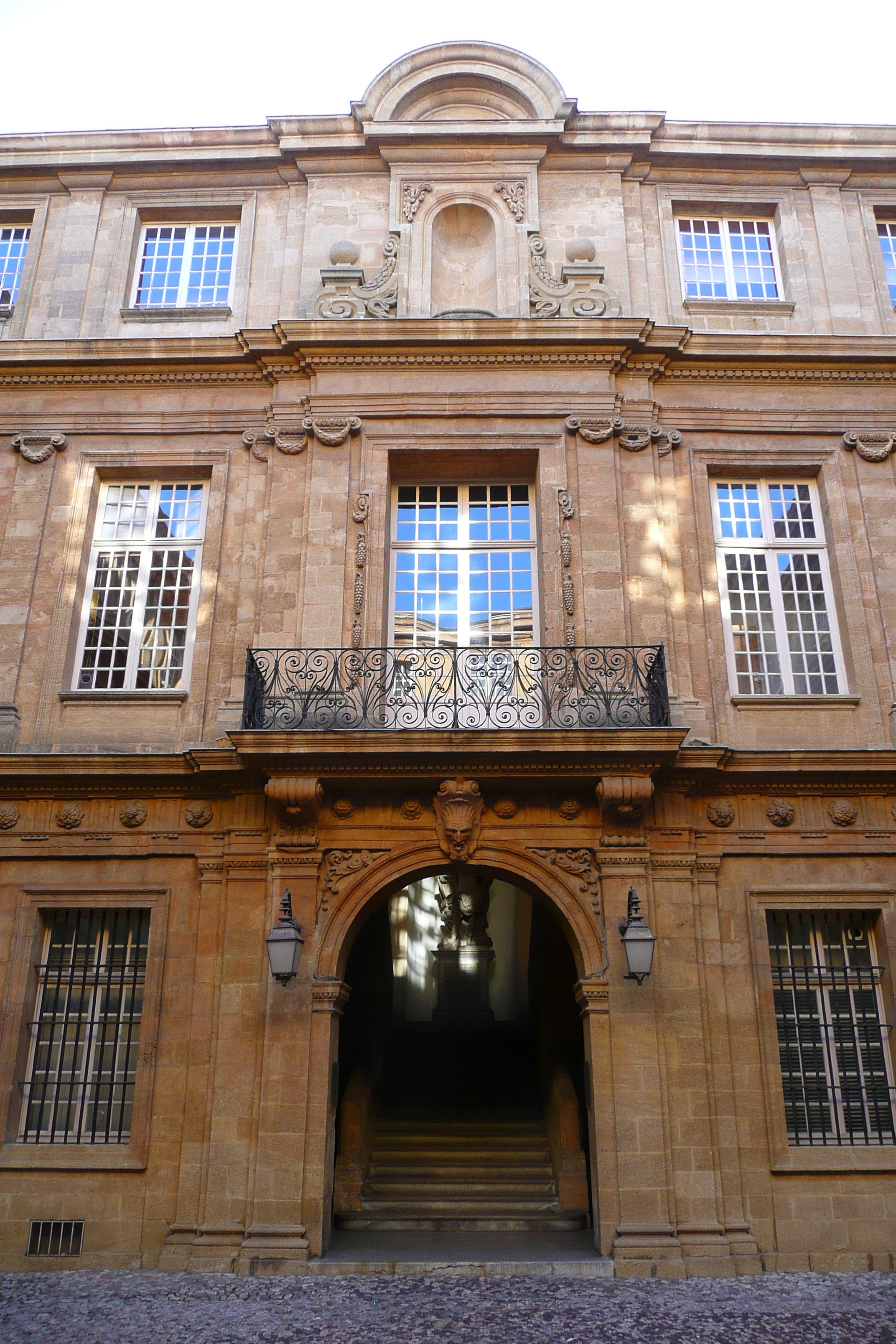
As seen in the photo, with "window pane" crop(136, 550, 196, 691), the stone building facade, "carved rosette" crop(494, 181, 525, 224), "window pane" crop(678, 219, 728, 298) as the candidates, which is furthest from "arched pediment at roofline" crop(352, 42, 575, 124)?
"window pane" crop(136, 550, 196, 691)

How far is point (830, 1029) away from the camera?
9891 millimetres

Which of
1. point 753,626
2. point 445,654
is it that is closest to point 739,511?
point 753,626

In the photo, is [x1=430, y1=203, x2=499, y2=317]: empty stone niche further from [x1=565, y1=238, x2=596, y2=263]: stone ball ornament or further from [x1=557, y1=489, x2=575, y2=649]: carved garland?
[x1=557, y1=489, x2=575, y2=649]: carved garland

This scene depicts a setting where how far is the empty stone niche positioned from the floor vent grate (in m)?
10.5

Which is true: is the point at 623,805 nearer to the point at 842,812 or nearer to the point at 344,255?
the point at 842,812

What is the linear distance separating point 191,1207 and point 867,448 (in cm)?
1048

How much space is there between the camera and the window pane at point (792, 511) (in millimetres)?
11812

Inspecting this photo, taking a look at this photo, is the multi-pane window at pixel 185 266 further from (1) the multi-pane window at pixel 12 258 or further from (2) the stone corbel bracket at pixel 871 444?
(2) the stone corbel bracket at pixel 871 444

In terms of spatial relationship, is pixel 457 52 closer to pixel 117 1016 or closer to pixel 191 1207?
pixel 117 1016

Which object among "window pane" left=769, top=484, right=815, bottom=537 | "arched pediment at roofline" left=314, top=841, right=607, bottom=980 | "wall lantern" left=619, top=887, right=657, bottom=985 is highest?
"window pane" left=769, top=484, right=815, bottom=537

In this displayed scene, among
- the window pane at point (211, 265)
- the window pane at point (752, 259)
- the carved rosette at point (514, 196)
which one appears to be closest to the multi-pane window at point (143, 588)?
the window pane at point (211, 265)

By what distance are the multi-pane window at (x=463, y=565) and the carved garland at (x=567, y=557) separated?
2.06ft

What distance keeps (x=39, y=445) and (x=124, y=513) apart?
1239mm

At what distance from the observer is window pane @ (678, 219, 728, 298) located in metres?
12.9
